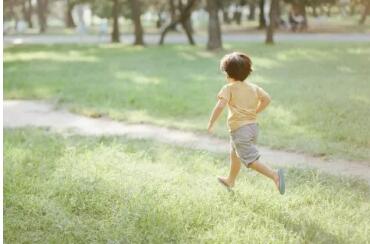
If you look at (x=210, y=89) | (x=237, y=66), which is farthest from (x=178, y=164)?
(x=210, y=89)

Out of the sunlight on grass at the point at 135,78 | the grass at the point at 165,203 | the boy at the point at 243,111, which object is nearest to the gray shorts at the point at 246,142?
the boy at the point at 243,111

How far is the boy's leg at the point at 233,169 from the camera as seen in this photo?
534 centimetres

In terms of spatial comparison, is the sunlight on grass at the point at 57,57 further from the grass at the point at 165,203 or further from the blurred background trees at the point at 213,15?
the grass at the point at 165,203

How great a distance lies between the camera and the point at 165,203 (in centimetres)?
511

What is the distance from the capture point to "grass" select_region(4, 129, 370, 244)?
452cm

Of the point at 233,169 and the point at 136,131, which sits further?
the point at 136,131

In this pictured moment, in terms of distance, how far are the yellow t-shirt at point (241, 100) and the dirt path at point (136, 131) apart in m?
1.62

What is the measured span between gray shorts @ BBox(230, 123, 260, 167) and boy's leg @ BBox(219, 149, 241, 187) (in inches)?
8.1

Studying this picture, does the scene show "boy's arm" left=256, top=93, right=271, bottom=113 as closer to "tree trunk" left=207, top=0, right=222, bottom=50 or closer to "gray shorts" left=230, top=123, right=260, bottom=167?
"gray shorts" left=230, top=123, right=260, bottom=167

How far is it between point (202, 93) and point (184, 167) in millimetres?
5280

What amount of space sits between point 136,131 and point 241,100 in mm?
3889

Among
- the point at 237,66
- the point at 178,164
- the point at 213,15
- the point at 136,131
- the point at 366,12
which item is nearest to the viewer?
the point at 237,66

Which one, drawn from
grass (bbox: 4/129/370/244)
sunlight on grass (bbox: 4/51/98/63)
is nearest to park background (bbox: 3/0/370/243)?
grass (bbox: 4/129/370/244)

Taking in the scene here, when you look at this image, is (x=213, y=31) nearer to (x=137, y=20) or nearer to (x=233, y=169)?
(x=137, y=20)
